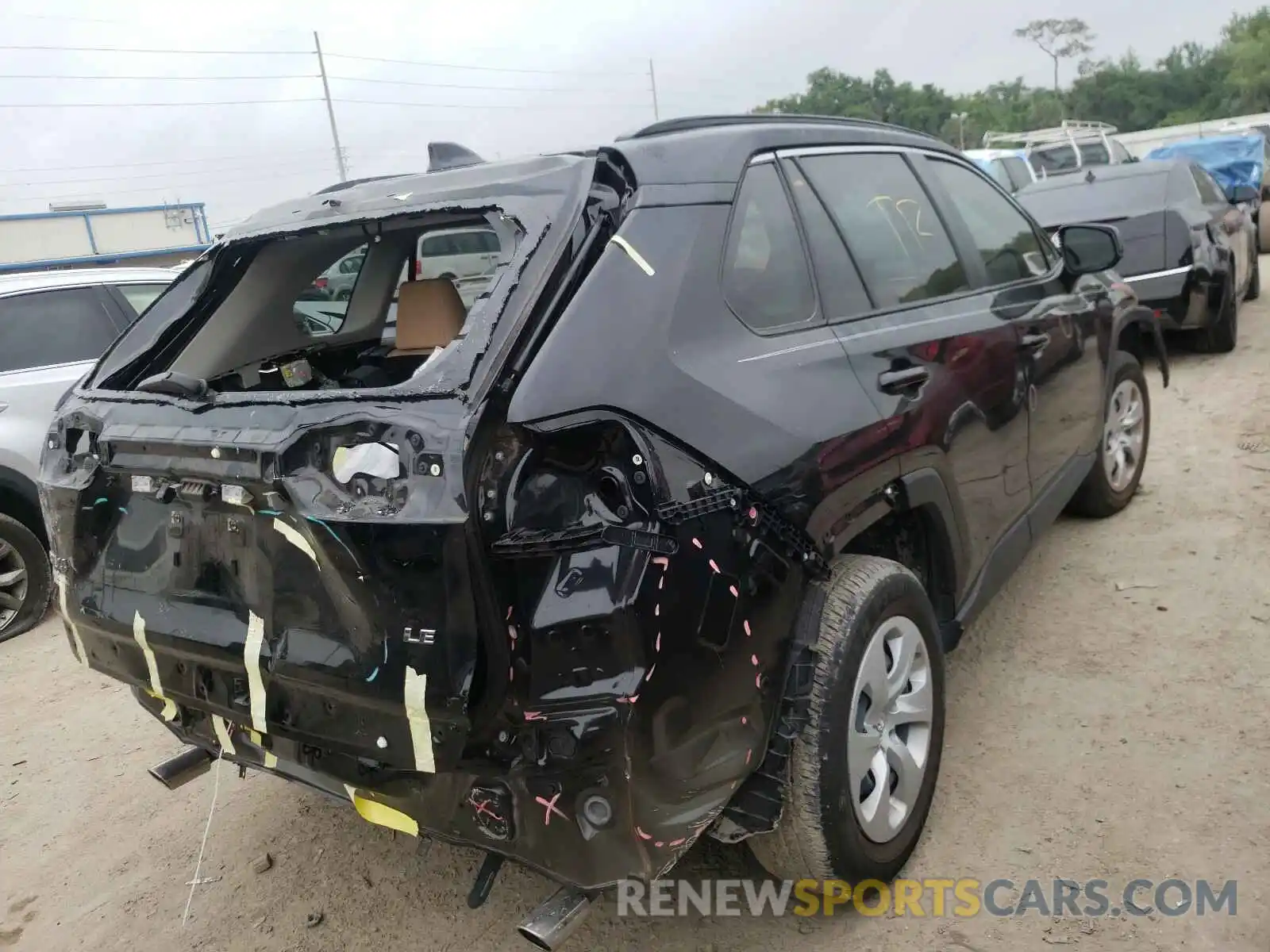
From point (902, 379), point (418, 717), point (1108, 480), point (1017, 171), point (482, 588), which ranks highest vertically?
point (1017, 171)

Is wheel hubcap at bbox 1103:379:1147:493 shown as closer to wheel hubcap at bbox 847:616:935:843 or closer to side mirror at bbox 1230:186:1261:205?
wheel hubcap at bbox 847:616:935:843

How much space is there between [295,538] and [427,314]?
143cm

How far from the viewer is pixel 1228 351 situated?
7578mm

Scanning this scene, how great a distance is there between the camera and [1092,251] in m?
3.87

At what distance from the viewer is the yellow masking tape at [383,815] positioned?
200 cm

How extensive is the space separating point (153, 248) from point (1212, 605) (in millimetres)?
42811

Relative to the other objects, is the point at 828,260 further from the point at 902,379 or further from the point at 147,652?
the point at 147,652

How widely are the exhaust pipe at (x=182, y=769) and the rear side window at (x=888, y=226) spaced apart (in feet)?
7.73

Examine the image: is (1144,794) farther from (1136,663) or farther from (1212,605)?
(1212,605)

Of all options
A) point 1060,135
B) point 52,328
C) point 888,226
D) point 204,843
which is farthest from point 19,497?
point 1060,135

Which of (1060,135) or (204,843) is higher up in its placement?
(1060,135)

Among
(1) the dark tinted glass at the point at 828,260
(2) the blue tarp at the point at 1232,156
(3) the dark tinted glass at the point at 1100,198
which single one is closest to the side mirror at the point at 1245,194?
(3) the dark tinted glass at the point at 1100,198

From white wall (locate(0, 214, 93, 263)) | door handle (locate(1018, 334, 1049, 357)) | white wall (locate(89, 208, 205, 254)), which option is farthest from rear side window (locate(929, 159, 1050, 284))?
white wall (locate(89, 208, 205, 254))

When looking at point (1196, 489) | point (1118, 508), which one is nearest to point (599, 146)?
point (1118, 508)
